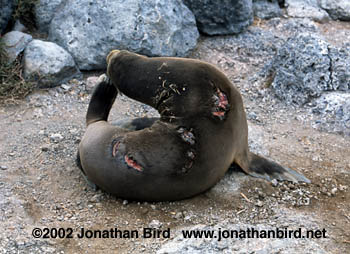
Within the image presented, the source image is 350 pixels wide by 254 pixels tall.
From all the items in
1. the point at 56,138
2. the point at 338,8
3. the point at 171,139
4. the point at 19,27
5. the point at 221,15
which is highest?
the point at 338,8

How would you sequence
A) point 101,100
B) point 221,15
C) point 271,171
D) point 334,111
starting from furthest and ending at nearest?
1. point 221,15
2. point 334,111
3. point 101,100
4. point 271,171

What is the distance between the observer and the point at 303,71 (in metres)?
5.94

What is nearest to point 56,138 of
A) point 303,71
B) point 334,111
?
point 303,71

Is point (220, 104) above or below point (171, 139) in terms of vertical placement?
above

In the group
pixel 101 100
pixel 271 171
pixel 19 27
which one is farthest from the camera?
pixel 19 27

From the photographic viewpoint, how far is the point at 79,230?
386 cm

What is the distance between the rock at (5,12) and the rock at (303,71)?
12.8 ft

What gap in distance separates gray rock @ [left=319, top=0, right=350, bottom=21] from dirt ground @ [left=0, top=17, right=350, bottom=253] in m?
2.94

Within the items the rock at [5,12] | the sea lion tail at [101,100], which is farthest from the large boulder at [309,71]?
the rock at [5,12]

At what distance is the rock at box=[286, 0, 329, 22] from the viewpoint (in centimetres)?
792

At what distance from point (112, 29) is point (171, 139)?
119 inches

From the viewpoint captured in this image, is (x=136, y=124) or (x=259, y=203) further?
(x=136, y=124)

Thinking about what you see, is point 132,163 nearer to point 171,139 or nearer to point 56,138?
point 171,139

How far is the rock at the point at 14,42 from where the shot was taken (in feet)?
20.0
